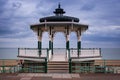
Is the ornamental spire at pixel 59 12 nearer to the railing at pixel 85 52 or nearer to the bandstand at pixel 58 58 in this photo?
the bandstand at pixel 58 58

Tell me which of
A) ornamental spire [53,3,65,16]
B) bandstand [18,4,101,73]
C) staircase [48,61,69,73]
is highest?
ornamental spire [53,3,65,16]

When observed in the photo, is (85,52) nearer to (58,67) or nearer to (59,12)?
(58,67)

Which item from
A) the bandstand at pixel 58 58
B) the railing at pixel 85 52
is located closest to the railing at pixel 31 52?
the bandstand at pixel 58 58

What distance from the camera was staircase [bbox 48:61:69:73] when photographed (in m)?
22.4

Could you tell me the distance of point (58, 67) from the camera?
22.8 m

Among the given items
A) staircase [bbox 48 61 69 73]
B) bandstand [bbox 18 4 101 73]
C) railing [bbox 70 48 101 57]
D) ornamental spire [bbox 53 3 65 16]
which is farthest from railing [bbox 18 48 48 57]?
ornamental spire [bbox 53 3 65 16]

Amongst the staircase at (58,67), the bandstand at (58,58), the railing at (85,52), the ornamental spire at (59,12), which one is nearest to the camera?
the staircase at (58,67)

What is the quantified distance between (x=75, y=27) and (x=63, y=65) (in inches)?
216

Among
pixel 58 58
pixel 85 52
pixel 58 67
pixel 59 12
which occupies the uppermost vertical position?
pixel 59 12

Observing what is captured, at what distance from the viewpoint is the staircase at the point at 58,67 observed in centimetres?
2239

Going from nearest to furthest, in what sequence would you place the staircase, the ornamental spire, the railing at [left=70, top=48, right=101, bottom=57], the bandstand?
1. the staircase
2. the bandstand
3. the railing at [left=70, top=48, right=101, bottom=57]
4. the ornamental spire

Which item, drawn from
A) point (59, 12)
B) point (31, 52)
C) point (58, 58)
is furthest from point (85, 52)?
point (59, 12)

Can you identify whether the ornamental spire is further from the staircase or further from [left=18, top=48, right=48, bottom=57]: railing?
the staircase

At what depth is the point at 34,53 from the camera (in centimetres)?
2545
